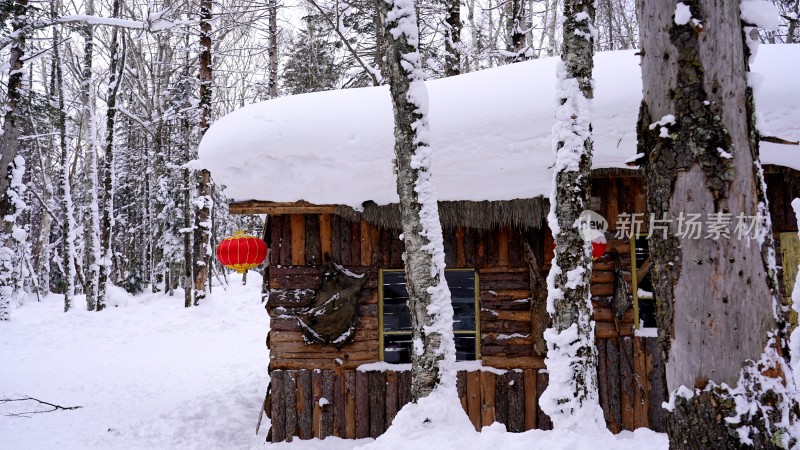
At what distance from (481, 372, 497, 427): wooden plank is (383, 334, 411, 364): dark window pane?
105 cm

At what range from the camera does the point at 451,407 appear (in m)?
4.42

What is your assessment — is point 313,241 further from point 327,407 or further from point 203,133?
point 203,133

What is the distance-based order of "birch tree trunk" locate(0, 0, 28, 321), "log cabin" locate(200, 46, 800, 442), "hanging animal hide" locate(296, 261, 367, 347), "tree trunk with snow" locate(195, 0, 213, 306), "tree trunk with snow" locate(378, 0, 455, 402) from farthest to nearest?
"tree trunk with snow" locate(195, 0, 213, 306)
"birch tree trunk" locate(0, 0, 28, 321)
"hanging animal hide" locate(296, 261, 367, 347)
"log cabin" locate(200, 46, 800, 442)
"tree trunk with snow" locate(378, 0, 455, 402)

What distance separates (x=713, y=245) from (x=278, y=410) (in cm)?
594

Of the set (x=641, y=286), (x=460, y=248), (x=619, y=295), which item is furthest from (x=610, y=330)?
(x=460, y=248)

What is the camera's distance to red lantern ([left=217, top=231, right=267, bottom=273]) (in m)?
6.99

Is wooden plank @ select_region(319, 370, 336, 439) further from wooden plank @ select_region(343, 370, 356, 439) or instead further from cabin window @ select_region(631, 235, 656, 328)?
cabin window @ select_region(631, 235, 656, 328)

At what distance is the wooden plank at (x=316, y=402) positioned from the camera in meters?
7.06

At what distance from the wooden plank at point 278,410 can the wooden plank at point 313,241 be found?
159 cm

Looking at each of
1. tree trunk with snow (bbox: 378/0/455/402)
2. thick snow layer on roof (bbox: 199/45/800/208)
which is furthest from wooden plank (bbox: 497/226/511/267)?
tree trunk with snow (bbox: 378/0/455/402)

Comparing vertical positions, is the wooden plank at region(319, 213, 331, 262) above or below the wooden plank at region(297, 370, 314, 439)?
above

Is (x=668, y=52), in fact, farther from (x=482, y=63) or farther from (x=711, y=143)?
(x=482, y=63)

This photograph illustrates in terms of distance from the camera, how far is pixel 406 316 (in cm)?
744

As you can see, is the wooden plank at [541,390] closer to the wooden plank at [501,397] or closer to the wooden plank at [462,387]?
the wooden plank at [501,397]
